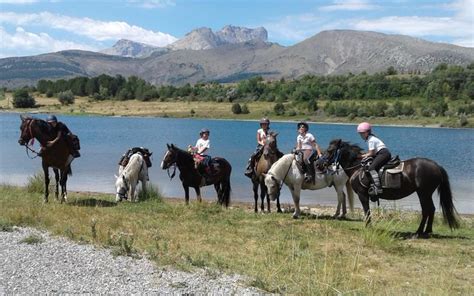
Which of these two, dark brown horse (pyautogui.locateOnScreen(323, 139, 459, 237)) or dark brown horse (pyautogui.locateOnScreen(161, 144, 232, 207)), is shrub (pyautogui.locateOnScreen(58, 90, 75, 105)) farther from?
dark brown horse (pyautogui.locateOnScreen(323, 139, 459, 237))

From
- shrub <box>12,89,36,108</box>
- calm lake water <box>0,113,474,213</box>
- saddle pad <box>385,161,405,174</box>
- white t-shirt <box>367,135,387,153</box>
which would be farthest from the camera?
shrub <box>12,89,36,108</box>

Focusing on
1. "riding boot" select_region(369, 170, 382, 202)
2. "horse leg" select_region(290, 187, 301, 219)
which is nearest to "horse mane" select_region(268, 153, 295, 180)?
"horse leg" select_region(290, 187, 301, 219)

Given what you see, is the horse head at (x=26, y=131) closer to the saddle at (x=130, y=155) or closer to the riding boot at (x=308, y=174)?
the saddle at (x=130, y=155)

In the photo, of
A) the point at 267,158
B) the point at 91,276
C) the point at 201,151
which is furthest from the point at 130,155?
the point at 91,276

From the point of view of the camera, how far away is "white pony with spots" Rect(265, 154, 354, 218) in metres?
14.6

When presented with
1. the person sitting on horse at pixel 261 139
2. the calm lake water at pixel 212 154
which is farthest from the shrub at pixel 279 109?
the person sitting on horse at pixel 261 139

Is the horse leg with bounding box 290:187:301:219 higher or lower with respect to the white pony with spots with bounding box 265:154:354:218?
lower

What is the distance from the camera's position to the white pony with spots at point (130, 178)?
16469 mm

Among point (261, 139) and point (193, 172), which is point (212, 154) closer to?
point (193, 172)

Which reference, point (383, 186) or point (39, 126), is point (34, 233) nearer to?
point (39, 126)

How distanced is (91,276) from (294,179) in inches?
315

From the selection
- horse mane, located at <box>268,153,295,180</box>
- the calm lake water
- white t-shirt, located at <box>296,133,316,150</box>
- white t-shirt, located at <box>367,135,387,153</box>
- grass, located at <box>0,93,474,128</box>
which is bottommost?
the calm lake water

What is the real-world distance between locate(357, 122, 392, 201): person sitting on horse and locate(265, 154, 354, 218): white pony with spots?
2.18 metres

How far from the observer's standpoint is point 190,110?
112 meters
